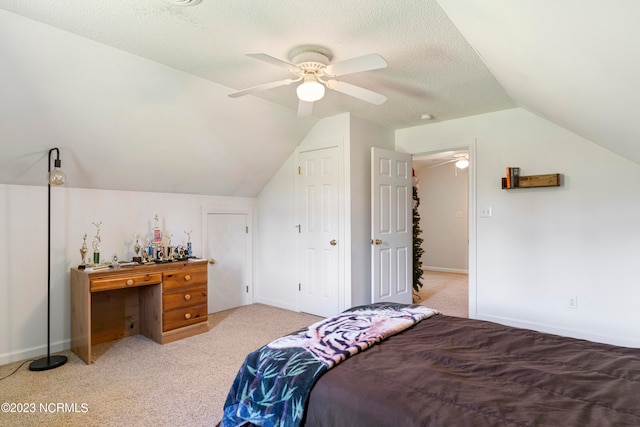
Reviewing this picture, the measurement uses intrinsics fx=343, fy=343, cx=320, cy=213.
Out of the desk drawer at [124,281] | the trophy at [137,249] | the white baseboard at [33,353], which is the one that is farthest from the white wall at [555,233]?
the white baseboard at [33,353]

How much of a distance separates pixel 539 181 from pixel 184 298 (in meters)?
3.78

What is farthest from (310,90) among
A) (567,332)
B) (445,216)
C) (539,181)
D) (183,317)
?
(445,216)

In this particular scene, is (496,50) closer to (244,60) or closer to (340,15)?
(340,15)

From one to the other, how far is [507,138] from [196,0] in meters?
3.36

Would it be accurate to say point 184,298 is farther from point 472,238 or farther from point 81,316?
point 472,238

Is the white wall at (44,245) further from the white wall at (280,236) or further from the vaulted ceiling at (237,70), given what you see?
the white wall at (280,236)

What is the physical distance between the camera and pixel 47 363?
2.76 meters

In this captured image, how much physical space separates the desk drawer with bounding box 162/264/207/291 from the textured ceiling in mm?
1868

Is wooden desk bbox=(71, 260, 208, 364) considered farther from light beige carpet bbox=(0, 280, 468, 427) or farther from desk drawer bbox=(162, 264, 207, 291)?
light beige carpet bbox=(0, 280, 468, 427)

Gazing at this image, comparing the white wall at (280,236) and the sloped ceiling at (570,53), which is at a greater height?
the sloped ceiling at (570,53)

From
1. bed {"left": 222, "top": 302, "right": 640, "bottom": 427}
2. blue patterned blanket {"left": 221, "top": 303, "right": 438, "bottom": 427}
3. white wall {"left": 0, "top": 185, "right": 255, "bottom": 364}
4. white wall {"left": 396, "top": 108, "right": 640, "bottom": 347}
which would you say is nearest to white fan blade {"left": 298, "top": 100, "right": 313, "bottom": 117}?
blue patterned blanket {"left": 221, "top": 303, "right": 438, "bottom": 427}

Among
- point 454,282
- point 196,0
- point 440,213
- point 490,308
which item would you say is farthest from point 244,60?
point 440,213

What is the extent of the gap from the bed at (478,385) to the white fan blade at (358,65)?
1567 mm

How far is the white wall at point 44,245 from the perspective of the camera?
9.40 feet
